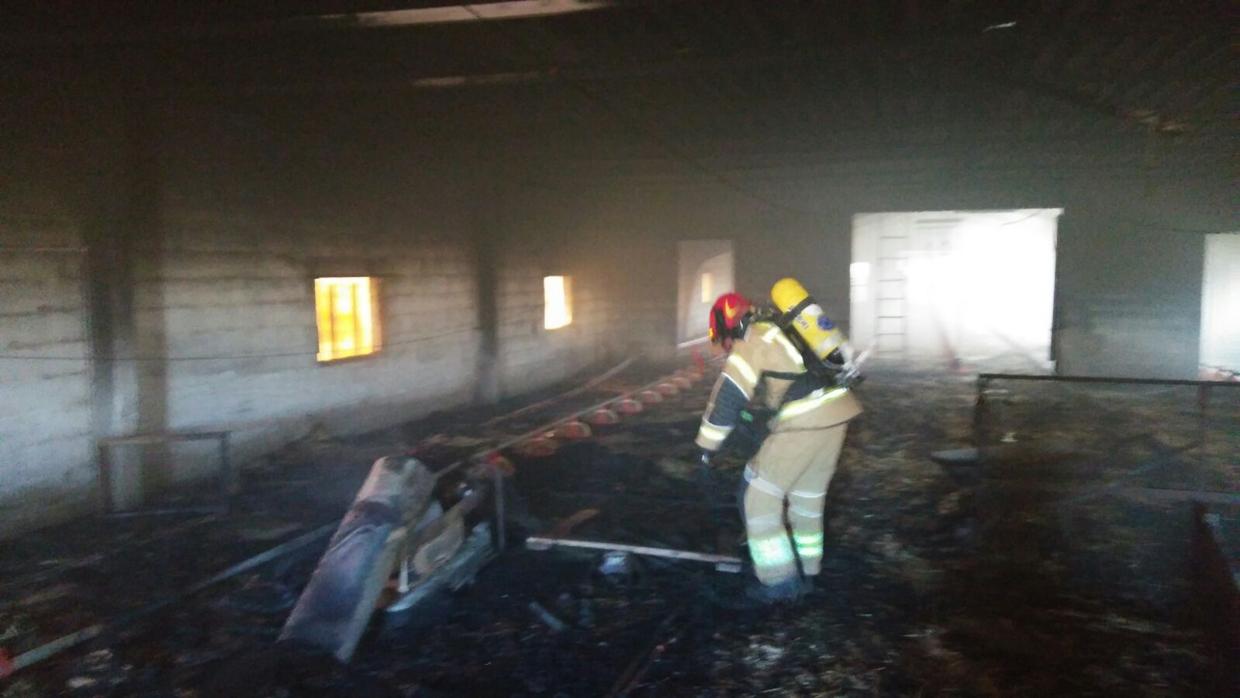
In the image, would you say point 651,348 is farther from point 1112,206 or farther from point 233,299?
point 233,299

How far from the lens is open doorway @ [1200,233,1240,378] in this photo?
16984 mm

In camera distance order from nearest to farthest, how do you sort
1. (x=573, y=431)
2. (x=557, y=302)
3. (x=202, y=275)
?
(x=202, y=275) → (x=573, y=431) → (x=557, y=302)

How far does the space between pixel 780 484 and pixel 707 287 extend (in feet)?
55.3

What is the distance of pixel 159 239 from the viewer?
7.21 m

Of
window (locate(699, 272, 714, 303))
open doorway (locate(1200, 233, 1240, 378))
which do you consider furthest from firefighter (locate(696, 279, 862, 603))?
open doorway (locate(1200, 233, 1240, 378))

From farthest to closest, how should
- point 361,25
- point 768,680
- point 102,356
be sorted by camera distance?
point 102,356
point 361,25
point 768,680

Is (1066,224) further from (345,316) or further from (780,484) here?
(780,484)

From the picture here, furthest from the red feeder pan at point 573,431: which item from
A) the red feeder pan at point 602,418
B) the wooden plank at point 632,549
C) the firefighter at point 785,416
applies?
the firefighter at point 785,416

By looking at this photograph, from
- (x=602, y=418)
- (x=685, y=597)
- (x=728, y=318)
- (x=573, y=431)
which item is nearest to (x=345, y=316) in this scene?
(x=573, y=431)

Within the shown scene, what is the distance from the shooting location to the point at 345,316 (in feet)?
31.8

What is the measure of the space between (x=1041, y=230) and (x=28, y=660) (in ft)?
91.2

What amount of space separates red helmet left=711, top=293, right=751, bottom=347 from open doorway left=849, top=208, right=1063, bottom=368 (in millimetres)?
13498

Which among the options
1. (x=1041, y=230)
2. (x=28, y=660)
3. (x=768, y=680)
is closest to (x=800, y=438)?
(x=768, y=680)

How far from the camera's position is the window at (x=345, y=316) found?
9289 mm
